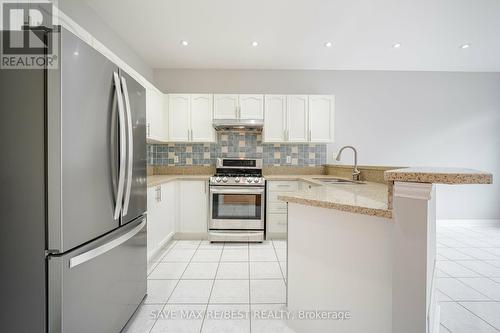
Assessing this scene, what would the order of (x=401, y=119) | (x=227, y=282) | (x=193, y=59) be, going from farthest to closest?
(x=401, y=119) → (x=193, y=59) → (x=227, y=282)

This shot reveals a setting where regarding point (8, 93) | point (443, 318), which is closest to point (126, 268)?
point (8, 93)

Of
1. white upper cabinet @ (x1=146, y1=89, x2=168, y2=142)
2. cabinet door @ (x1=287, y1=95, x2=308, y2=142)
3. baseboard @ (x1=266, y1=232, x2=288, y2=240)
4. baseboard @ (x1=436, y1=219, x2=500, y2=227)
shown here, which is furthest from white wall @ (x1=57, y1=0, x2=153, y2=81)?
baseboard @ (x1=436, y1=219, x2=500, y2=227)

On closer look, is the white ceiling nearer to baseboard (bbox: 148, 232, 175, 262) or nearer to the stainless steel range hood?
the stainless steel range hood

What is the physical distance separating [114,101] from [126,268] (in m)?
1.07

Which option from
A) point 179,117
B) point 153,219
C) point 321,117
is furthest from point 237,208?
point 321,117

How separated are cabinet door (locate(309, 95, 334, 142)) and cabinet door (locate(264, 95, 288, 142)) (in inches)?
17.0

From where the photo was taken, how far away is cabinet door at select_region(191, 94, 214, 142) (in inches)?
137

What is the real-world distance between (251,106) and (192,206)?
1771 millimetres

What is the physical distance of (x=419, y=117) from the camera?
13.0ft

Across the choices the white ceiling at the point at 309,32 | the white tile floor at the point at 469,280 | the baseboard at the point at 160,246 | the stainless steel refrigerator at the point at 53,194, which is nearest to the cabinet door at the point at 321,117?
the white ceiling at the point at 309,32

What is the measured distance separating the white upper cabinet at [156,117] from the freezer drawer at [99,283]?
1.60 m

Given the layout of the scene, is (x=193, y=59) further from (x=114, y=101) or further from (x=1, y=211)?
(x=1, y=211)

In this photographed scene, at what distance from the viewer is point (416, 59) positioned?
3.48 m

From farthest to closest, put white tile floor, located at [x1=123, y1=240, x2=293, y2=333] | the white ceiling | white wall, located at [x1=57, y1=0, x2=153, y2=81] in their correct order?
the white ceiling
white wall, located at [x1=57, y1=0, x2=153, y2=81]
white tile floor, located at [x1=123, y1=240, x2=293, y2=333]
